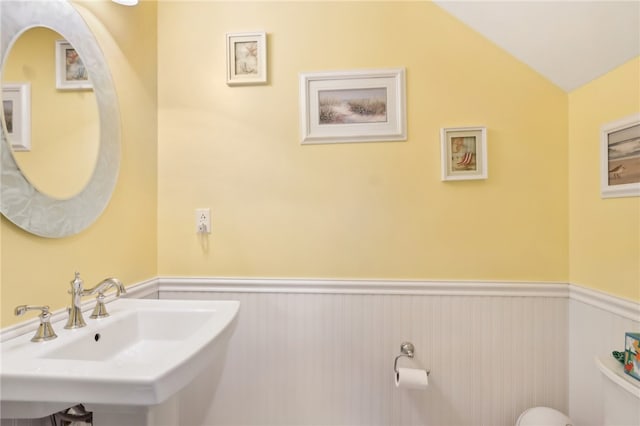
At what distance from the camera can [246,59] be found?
4.63ft

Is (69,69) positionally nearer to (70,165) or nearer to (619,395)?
(70,165)

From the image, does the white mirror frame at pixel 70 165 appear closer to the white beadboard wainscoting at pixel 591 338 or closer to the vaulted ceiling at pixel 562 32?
the vaulted ceiling at pixel 562 32

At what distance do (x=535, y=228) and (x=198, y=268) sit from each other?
1.61 m

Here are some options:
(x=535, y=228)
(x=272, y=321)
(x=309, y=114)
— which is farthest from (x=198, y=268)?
(x=535, y=228)

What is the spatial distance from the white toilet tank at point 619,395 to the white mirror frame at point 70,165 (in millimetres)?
1785

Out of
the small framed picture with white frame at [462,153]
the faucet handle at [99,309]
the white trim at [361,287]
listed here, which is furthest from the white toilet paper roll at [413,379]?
the faucet handle at [99,309]

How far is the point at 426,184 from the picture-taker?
1.35m

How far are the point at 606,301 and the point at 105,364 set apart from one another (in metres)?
1.66

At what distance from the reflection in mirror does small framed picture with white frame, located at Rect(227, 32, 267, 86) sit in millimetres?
605

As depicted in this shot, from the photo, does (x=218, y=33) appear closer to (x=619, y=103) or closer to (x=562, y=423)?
(x=619, y=103)

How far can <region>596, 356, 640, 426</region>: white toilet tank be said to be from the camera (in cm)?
80

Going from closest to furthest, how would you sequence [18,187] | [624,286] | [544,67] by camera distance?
[18,187] → [624,286] → [544,67]

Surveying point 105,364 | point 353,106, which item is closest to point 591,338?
point 353,106

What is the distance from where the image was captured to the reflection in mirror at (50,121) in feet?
2.79
